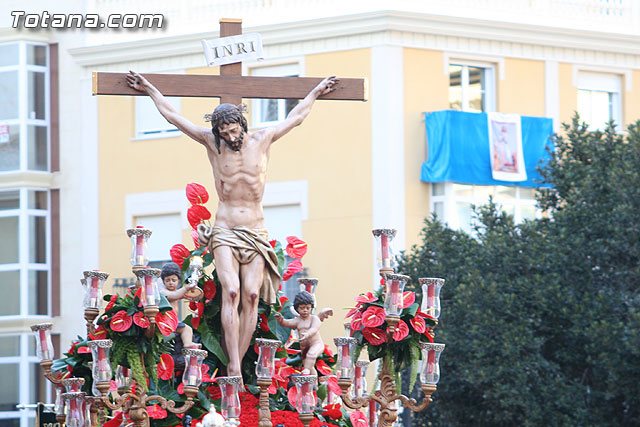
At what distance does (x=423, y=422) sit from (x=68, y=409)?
15654 millimetres

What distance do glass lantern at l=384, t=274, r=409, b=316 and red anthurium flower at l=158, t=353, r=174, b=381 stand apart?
170 cm

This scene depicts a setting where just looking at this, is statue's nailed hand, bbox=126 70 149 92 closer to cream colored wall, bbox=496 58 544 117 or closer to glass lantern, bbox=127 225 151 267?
glass lantern, bbox=127 225 151 267

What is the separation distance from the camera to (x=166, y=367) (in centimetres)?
1298

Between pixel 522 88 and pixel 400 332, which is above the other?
pixel 522 88

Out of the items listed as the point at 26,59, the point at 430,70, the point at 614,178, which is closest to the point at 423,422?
the point at 614,178

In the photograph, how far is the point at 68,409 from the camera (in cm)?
1273

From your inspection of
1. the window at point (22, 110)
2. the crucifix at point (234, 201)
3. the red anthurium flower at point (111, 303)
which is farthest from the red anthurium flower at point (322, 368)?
the window at point (22, 110)

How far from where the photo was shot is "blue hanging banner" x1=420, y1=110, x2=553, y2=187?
33.5 m

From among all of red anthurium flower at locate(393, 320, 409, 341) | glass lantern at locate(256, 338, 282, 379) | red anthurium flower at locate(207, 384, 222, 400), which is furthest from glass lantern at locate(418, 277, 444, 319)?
red anthurium flower at locate(207, 384, 222, 400)

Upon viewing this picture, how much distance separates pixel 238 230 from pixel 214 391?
1.30 metres

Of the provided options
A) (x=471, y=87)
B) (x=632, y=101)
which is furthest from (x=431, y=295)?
(x=632, y=101)

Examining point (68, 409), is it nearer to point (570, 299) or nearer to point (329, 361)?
point (329, 361)

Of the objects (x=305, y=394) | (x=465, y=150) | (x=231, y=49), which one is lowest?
(x=305, y=394)

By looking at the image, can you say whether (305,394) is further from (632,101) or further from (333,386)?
(632,101)
